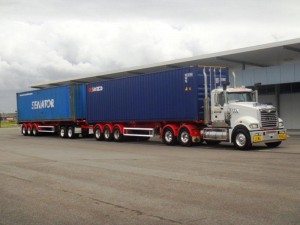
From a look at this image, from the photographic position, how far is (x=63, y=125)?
33.7m

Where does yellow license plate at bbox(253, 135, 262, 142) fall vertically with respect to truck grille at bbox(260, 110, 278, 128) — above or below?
below

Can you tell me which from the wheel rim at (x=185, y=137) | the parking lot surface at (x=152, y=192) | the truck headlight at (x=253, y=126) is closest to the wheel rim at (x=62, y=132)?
the wheel rim at (x=185, y=137)

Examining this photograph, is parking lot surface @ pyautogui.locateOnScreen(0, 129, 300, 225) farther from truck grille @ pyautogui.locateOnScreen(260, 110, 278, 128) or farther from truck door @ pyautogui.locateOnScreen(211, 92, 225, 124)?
truck door @ pyautogui.locateOnScreen(211, 92, 225, 124)

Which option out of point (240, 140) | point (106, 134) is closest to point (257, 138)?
point (240, 140)

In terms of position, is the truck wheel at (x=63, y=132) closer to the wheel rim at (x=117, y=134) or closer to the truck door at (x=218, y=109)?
the wheel rim at (x=117, y=134)

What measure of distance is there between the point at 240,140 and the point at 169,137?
475cm

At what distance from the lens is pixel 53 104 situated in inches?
1351

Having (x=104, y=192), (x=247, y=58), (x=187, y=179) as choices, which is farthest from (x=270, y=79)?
(x=104, y=192)

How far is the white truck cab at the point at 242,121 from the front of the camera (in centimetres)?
1900

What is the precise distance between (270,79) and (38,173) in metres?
24.7

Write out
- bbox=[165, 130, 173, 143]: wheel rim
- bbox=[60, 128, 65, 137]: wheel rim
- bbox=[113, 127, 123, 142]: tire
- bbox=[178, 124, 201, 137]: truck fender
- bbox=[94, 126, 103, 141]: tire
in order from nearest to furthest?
bbox=[178, 124, 201, 137]: truck fender, bbox=[165, 130, 173, 143]: wheel rim, bbox=[113, 127, 123, 142]: tire, bbox=[94, 126, 103, 141]: tire, bbox=[60, 128, 65, 137]: wheel rim

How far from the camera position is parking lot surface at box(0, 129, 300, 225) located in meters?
7.02

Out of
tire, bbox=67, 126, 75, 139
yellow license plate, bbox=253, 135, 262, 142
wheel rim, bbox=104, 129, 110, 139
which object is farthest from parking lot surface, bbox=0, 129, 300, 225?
tire, bbox=67, 126, 75, 139

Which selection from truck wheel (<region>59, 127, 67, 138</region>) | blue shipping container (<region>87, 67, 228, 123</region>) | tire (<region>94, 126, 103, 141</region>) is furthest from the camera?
truck wheel (<region>59, 127, 67, 138</region>)
